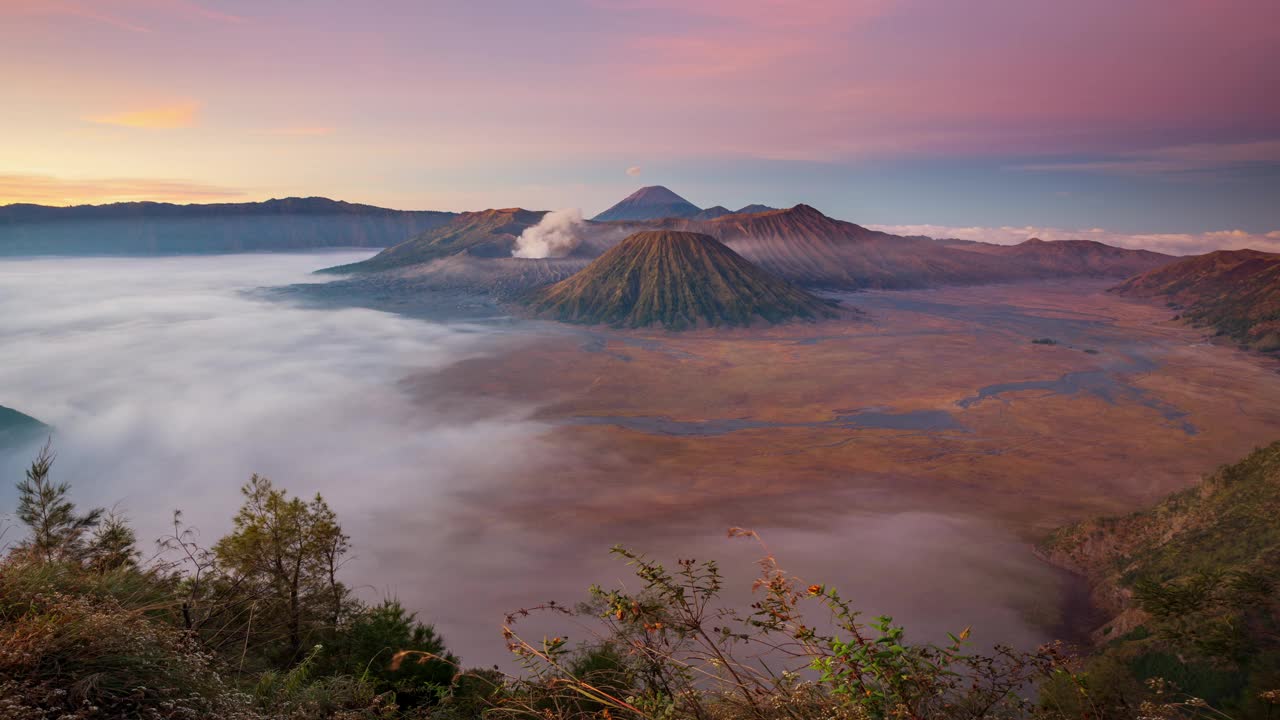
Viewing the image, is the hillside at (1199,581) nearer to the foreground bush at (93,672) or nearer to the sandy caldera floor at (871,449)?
the sandy caldera floor at (871,449)

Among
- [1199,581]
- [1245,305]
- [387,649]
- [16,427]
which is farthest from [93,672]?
[1245,305]

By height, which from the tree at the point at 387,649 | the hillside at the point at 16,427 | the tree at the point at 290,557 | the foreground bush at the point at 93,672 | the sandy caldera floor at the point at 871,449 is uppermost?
the foreground bush at the point at 93,672

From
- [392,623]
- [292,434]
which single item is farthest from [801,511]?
[292,434]

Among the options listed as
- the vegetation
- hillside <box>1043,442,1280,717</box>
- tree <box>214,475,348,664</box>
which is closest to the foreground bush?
the vegetation

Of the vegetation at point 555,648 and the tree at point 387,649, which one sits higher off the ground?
the vegetation at point 555,648

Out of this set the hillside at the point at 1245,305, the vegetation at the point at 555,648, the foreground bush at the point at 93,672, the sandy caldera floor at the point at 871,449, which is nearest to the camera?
the vegetation at the point at 555,648

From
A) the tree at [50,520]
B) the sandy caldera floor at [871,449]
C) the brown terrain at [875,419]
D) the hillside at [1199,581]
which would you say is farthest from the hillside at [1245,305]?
the tree at [50,520]

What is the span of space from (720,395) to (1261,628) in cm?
7749

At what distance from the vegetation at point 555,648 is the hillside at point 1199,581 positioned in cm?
10

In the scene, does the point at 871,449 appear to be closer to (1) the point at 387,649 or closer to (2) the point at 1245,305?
(1) the point at 387,649

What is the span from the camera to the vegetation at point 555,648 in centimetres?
402

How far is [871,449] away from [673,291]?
11260cm

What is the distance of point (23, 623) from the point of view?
464 cm

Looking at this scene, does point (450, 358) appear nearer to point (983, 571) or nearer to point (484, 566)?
point (484, 566)
